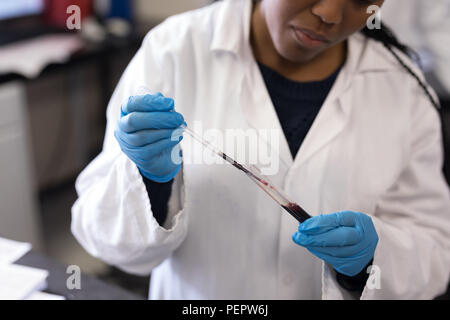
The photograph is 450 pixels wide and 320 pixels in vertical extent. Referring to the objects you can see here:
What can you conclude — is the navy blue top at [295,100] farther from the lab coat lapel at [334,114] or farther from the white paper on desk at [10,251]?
the white paper on desk at [10,251]

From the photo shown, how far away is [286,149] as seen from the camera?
854mm

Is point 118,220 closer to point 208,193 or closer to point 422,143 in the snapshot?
point 208,193

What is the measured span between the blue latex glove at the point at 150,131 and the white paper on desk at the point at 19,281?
0.25m

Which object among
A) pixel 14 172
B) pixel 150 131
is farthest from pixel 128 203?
pixel 14 172

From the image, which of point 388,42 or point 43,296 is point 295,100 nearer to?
point 388,42

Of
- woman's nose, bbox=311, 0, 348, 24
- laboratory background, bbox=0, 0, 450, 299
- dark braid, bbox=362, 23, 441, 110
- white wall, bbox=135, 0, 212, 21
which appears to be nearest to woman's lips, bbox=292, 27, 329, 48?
woman's nose, bbox=311, 0, 348, 24

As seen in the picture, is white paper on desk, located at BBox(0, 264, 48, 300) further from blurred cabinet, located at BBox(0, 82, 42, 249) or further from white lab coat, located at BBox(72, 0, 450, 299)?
blurred cabinet, located at BBox(0, 82, 42, 249)

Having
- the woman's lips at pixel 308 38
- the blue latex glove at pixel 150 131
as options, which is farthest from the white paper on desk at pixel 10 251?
the woman's lips at pixel 308 38

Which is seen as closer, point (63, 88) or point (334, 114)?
point (334, 114)

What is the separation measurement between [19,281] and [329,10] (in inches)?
24.4

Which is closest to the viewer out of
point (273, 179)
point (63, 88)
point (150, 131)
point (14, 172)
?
point (150, 131)

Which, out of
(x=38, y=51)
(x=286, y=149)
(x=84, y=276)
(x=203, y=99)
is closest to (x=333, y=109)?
(x=286, y=149)

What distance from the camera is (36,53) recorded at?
6.31 feet

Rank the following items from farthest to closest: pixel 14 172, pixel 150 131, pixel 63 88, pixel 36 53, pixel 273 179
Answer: pixel 63 88 → pixel 36 53 → pixel 14 172 → pixel 273 179 → pixel 150 131
